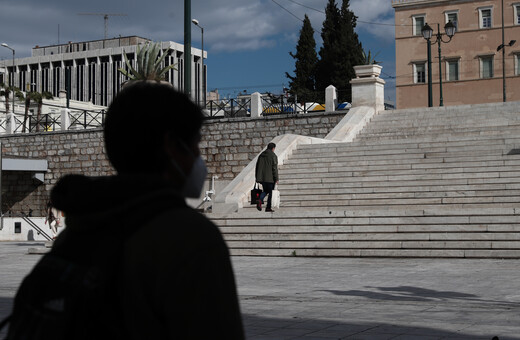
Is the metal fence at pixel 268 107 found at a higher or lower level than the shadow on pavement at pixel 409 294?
higher

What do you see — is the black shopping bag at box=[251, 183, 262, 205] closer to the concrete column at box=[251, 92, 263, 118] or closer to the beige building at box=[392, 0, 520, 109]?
the concrete column at box=[251, 92, 263, 118]

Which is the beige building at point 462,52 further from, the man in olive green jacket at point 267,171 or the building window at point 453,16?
the man in olive green jacket at point 267,171

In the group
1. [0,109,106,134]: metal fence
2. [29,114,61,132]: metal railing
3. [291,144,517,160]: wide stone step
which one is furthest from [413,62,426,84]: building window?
[291,144,517,160]: wide stone step

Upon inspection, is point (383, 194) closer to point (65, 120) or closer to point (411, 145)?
point (411, 145)

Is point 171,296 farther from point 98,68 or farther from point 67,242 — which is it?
point 98,68

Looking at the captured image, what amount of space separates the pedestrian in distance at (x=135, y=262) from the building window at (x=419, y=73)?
58.2 m

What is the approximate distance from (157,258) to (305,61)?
6019cm

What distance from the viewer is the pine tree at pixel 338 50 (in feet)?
188

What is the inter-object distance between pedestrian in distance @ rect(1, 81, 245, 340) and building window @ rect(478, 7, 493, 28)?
58.0 meters

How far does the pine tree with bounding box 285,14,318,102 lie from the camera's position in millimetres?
60406

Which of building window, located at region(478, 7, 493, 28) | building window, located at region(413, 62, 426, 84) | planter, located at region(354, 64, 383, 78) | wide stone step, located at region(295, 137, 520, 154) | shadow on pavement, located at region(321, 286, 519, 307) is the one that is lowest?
shadow on pavement, located at region(321, 286, 519, 307)

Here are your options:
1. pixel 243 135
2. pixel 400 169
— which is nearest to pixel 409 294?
pixel 400 169

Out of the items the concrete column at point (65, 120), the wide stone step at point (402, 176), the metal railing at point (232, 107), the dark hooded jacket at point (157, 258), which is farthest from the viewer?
the concrete column at point (65, 120)

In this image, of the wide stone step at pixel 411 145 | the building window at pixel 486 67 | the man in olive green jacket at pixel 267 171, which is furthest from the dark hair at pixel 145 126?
the building window at pixel 486 67
